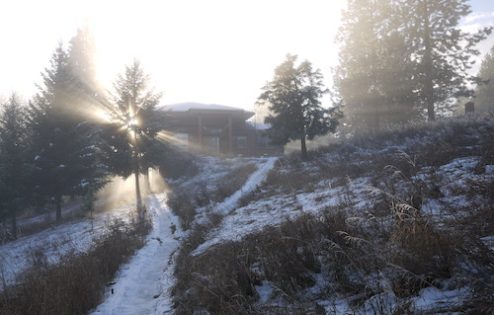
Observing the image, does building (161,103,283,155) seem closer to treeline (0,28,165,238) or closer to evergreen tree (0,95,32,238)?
treeline (0,28,165,238)

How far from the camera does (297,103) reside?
2675 centimetres

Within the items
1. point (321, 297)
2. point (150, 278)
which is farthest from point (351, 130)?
point (321, 297)

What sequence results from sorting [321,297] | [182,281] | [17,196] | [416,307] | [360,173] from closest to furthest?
1. [416,307]
2. [321,297]
3. [182,281]
4. [360,173]
5. [17,196]

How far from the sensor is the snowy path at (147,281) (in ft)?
25.3

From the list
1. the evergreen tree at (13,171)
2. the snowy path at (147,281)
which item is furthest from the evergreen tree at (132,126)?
the snowy path at (147,281)

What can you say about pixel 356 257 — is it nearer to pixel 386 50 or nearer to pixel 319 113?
pixel 319 113

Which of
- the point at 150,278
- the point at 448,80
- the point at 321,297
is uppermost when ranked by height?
the point at 448,80

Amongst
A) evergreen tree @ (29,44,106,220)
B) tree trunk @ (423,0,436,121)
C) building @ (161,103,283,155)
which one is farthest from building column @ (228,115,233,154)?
tree trunk @ (423,0,436,121)

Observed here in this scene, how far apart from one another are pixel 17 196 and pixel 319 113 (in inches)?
822

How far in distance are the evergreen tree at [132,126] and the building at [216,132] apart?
16.6m

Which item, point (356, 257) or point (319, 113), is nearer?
point (356, 257)

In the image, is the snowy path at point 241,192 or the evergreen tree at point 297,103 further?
the evergreen tree at point 297,103

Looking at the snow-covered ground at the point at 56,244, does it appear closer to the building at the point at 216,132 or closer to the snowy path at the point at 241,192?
the snowy path at the point at 241,192

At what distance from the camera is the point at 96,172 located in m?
26.8
